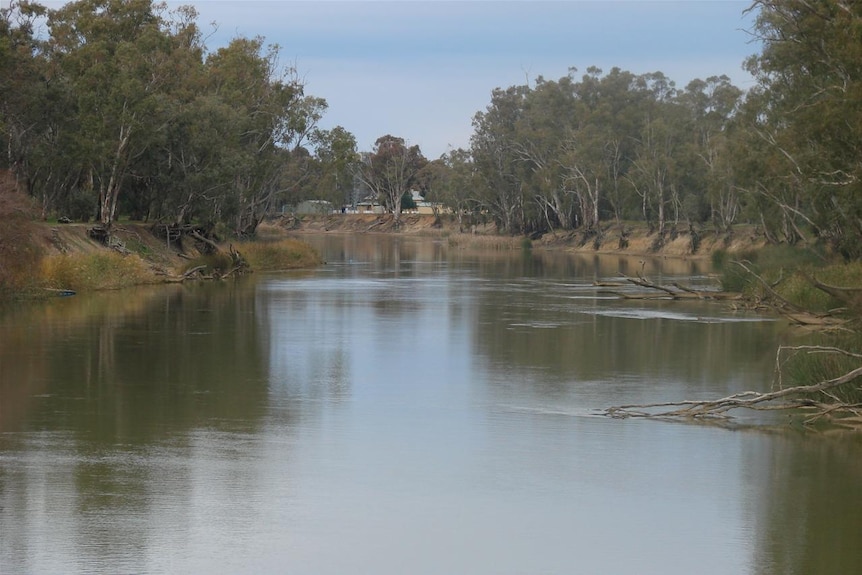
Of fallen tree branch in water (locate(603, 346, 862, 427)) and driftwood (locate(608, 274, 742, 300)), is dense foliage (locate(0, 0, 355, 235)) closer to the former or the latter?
driftwood (locate(608, 274, 742, 300))

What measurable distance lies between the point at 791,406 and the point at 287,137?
2464 inches

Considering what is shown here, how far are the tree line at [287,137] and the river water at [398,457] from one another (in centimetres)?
929

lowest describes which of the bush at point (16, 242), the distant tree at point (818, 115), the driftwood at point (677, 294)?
the driftwood at point (677, 294)

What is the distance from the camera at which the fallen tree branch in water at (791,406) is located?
18000 mm

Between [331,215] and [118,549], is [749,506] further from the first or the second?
[331,215]

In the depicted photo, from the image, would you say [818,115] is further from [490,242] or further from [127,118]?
[490,242]

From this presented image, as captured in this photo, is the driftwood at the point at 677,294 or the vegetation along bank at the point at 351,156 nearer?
the vegetation along bank at the point at 351,156

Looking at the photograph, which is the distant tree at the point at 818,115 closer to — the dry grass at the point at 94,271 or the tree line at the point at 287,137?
the tree line at the point at 287,137

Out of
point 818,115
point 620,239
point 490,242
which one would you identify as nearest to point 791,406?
point 818,115

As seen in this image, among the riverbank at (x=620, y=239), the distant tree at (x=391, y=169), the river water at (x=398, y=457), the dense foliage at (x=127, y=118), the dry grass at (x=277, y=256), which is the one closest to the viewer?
the river water at (x=398, y=457)

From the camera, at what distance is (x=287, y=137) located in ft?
258

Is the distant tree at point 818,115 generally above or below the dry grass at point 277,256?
above

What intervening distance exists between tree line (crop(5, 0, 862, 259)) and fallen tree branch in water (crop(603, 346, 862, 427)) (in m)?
10.4

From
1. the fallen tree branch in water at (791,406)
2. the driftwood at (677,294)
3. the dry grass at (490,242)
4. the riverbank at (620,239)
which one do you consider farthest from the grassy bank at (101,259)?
the dry grass at (490,242)
